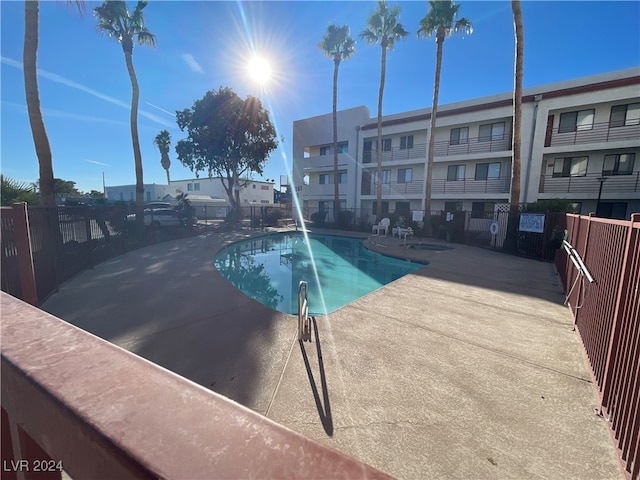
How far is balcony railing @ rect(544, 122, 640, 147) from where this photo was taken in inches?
593

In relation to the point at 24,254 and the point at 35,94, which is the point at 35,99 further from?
the point at 24,254

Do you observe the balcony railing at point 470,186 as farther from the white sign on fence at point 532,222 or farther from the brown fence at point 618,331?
the brown fence at point 618,331

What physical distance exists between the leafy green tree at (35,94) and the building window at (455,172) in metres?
21.8

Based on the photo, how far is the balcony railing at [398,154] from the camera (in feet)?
71.8

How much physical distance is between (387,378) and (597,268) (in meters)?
3.18

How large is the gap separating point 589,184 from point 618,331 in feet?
63.0

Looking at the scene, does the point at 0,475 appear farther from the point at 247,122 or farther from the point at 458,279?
the point at 247,122

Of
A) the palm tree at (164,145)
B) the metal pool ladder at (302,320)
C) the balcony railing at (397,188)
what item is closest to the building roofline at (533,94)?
the balcony railing at (397,188)

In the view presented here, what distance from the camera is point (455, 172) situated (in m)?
20.9

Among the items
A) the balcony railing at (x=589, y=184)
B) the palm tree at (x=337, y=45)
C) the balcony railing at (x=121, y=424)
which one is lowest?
the balcony railing at (x=121, y=424)

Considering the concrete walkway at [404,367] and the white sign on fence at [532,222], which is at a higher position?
the white sign on fence at [532,222]

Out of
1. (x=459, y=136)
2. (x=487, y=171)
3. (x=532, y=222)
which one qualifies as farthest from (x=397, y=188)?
(x=532, y=222)

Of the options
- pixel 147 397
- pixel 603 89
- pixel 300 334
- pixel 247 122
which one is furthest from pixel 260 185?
pixel 147 397

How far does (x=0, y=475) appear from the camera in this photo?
2.83ft
